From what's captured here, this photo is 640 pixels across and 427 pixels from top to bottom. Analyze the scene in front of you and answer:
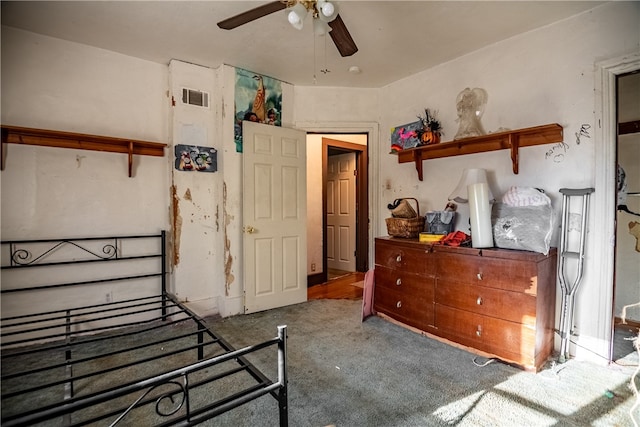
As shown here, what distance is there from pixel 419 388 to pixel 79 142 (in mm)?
3289

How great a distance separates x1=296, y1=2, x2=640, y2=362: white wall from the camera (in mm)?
2236

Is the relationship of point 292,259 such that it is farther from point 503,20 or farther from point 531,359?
point 503,20

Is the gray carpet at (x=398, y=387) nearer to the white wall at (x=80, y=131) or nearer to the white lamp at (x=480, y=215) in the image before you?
the white lamp at (x=480, y=215)

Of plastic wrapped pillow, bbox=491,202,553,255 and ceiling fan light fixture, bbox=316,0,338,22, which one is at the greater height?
ceiling fan light fixture, bbox=316,0,338,22

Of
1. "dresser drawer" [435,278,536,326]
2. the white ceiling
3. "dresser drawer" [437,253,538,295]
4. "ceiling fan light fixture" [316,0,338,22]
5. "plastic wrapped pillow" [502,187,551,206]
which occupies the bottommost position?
"dresser drawer" [435,278,536,326]

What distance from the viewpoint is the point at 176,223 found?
3.08 m

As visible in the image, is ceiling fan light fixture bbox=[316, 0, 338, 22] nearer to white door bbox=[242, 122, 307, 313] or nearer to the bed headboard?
white door bbox=[242, 122, 307, 313]

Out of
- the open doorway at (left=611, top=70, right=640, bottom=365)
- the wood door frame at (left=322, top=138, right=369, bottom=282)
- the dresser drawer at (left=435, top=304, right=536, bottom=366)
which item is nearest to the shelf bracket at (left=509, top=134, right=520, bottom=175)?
the open doorway at (left=611, top=70, right=640, bottom=365)

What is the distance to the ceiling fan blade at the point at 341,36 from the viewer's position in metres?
1.86

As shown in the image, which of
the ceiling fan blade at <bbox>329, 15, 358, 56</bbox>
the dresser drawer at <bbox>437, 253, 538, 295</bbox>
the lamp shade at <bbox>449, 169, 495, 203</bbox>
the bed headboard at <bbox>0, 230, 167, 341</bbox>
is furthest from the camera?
the lamp shade at <bbox>449, 169, 495, 203</bbox>

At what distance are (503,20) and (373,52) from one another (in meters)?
1.05

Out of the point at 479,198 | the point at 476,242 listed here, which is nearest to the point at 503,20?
the point at 479,198

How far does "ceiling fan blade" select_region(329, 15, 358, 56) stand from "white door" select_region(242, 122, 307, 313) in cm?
149

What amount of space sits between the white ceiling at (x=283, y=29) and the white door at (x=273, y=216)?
2.61 ft
